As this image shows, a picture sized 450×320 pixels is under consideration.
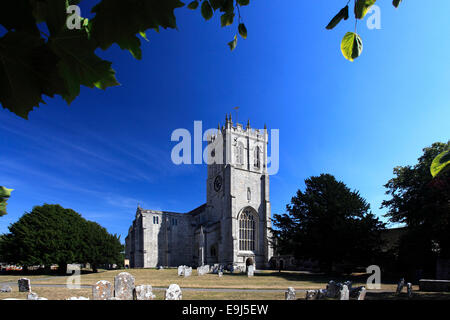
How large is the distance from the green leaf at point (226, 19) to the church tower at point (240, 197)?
133ft

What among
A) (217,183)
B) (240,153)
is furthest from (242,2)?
(217,183)

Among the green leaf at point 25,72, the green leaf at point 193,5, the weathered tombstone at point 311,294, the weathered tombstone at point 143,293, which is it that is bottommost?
the weathered tombstone at point 311,294

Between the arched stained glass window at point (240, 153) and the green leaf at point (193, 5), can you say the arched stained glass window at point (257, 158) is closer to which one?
the arched stained glass window at point (240, 153)

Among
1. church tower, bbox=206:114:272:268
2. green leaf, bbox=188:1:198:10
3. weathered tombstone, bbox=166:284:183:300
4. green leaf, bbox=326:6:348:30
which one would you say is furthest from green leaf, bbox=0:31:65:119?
church tower, bbox=206:114:272:268

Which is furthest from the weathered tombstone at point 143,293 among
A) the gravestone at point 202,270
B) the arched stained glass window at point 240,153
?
the arched stained glass window at point 240,153

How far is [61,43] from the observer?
2.56 ft

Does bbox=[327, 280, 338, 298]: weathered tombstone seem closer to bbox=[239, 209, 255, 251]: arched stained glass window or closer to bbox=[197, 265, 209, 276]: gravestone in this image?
bbox=[197, 265, 209, 276]: gravestone

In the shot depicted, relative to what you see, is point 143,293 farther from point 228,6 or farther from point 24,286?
point 228,6

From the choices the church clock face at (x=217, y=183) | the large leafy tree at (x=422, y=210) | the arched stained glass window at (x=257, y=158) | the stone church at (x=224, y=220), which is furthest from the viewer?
the arched stained glass window at (x=257, y=158)

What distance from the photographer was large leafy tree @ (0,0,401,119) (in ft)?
2.45

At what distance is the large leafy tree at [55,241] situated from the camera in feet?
103

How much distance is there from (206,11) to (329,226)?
31.3 m

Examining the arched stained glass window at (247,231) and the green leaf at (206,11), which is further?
the arched stained glass window at (247,231)
